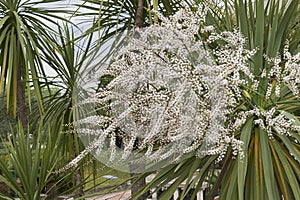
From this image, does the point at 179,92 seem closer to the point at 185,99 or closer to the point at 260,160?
the point at 185,99

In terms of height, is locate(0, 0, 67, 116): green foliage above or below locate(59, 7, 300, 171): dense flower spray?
above

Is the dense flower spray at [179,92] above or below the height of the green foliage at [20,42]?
below

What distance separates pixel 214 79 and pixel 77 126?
36 centimetres

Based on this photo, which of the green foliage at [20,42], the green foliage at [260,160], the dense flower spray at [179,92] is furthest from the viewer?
the green foliage at [20,42]

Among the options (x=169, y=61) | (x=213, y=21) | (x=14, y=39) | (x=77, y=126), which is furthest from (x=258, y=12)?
(x=14, y=39)

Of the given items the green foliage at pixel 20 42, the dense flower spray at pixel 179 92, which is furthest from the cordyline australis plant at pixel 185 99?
the green foliage at pixel 20 42

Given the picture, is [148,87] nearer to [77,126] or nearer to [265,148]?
[77,126]

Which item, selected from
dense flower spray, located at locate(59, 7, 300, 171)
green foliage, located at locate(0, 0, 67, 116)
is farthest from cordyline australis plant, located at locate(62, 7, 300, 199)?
green foliage, located at locate(0, 0, 67, 116)

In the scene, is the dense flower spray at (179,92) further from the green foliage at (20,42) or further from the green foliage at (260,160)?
the green foliage at (20,42)

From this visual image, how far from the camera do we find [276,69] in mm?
758

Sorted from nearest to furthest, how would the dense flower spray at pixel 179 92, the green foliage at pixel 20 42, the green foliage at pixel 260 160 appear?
the dense flower spray at pixel 179 92
the green foliage at pixel 260 160
the green foliage at pixel 20 42

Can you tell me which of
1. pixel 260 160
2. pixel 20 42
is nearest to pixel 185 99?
pixel 260 160

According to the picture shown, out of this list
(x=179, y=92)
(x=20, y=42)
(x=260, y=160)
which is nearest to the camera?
(x=179, y=92)

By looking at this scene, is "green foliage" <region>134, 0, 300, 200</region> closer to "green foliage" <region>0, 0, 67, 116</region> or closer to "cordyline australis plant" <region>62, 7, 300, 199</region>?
"cordyline australis plant" <region>62, 7, 300, 199</region>
